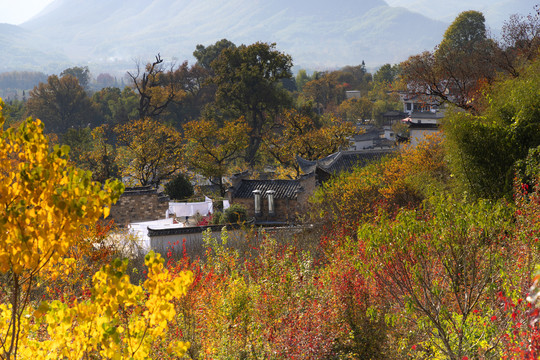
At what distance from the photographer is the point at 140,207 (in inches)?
907

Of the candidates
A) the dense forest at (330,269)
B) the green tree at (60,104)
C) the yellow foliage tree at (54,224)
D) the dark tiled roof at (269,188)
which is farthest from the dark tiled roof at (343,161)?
the green tree at (60,104)

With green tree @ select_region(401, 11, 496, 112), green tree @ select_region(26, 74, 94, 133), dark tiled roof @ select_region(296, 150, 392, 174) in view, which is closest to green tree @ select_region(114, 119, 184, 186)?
dark tiled roof @ select_region(296, 150, 392, 174)

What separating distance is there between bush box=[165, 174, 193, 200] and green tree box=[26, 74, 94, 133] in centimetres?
2709

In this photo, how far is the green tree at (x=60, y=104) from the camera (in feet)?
148

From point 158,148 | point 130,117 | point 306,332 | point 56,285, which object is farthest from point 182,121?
point 306,332

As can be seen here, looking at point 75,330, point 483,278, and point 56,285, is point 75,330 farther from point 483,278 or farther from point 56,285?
point 56,285

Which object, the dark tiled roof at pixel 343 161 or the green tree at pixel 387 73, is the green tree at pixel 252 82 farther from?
the green tree at pixel 387 73

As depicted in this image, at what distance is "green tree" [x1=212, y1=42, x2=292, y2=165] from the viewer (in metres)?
33.6

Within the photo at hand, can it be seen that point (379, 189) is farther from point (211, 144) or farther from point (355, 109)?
point (355, 109)

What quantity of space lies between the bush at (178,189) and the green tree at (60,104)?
27094mm

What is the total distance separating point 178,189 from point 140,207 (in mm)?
1840

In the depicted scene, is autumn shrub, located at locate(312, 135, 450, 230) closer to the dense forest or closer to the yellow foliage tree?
the dense forest

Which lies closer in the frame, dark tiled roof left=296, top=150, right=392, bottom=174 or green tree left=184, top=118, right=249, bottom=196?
dark tiled roof left=296, top=150, right=392, bottom=174

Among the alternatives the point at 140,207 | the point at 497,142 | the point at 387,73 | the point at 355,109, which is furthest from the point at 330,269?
the point at 387,73
